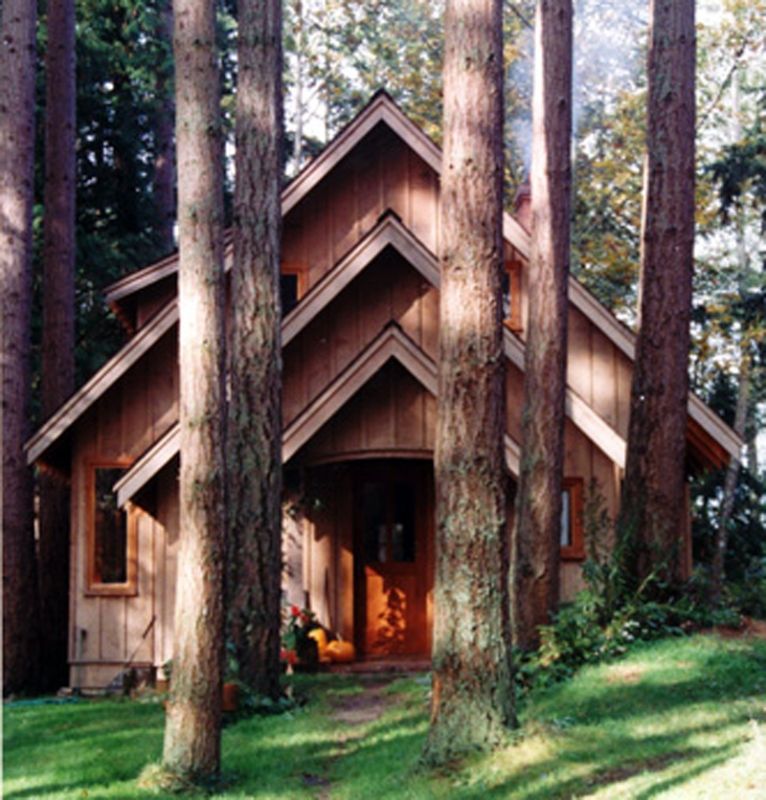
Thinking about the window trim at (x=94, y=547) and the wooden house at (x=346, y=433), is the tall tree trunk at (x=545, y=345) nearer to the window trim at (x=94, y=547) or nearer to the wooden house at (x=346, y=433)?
the wooden house at (x=346, y=433)

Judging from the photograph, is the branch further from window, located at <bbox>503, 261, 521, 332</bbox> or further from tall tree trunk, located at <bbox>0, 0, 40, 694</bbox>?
tall tree trunk, located at <bbox>0, 0, 40, 694</bbox>

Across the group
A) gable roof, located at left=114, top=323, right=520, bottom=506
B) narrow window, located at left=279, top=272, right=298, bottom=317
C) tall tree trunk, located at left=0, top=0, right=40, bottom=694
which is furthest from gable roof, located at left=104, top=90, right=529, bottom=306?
gable roof, located at left=114, top=323, right=520, bottom=506

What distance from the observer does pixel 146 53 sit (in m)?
25.5

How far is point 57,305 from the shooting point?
794 inches

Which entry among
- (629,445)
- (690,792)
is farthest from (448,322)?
(629,445)

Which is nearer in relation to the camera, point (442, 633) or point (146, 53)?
point (442, 633)

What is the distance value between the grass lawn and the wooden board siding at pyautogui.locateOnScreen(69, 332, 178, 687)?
342cm

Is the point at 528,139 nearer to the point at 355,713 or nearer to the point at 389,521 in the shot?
the point at 389,521

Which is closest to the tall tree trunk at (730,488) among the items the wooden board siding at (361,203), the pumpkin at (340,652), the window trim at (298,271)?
the wooden board siding at (361,203)

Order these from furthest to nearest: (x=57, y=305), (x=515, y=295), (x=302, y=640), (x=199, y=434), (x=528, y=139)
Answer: (x=528, y=139) < (x=57, y=305) < (x=515, y=295) < (x=302, y=640) < (x=199, y=434)

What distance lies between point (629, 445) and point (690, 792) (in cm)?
707

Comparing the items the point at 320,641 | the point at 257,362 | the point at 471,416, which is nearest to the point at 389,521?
the point at 320,641

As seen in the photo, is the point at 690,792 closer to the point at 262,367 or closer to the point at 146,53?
the point at 262,367

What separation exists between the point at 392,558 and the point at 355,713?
5.67 m
